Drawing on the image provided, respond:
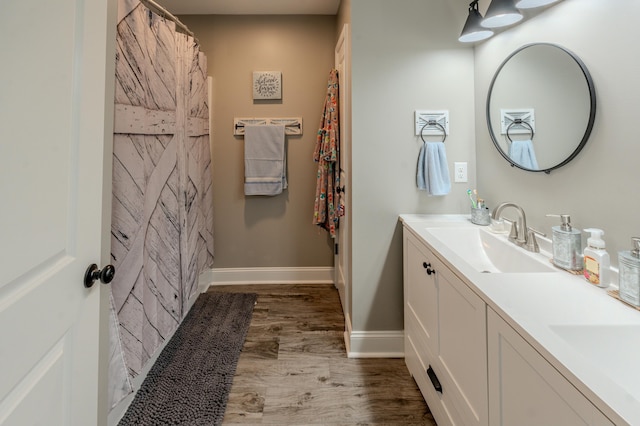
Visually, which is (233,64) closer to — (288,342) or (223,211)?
(223,211)

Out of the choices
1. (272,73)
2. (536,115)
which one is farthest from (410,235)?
(272,73)

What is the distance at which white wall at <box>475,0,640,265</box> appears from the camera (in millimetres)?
1023

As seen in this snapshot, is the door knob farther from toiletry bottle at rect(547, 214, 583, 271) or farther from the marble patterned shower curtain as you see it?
toiletry bottle at rect(547, 214, 583, 271)

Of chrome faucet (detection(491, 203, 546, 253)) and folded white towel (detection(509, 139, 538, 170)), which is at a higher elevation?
folded white towel (detection(509, 139, 538, 170))

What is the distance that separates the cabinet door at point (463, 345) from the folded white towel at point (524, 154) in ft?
2.11

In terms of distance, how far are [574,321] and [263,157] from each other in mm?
2633

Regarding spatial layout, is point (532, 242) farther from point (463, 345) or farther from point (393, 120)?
point (393, 120)

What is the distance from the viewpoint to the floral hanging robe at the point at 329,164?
2.44 m

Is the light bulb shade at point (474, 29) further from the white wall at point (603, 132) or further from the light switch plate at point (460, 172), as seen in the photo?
the light switch plate at point (460, 172)

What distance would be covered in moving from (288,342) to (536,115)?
75.6 inches

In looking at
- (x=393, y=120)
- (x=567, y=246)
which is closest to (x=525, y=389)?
(x=567, y=246)

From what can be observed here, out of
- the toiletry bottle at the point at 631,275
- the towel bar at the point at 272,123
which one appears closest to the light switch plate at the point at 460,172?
the toiletry bottle at the point at 631,275

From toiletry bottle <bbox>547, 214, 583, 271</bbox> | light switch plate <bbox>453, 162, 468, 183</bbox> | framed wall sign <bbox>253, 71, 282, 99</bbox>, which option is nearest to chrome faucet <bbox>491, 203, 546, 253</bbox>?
toiletry bottle <bbox>547, 214, 583, 271</bbox>

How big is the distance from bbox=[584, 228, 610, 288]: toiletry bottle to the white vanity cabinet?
402 mm
